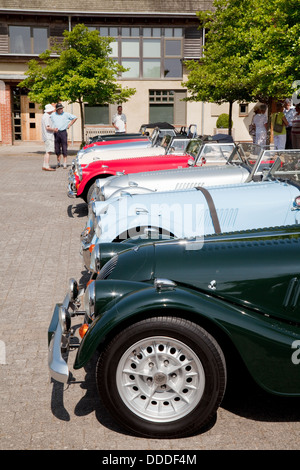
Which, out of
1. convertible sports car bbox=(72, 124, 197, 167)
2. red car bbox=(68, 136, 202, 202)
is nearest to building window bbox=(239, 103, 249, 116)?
convertible sports car bbox=(72, 124, 197, 167)

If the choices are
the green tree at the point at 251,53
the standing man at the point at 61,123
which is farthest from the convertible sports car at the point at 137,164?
the standing man at the point at 61,123

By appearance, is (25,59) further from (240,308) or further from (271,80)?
(240,308)

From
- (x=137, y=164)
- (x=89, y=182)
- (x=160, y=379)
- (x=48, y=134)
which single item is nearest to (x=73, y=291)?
(x=160, y=379)

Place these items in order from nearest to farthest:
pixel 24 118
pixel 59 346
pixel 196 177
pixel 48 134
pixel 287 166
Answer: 1. pixel 59 346
2. pixel 287 166
3. pixel 196 177
4. pixel 48 134
5. pixel 24 118

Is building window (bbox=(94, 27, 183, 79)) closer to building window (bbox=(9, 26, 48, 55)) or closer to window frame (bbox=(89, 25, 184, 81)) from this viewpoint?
window frame (bbox=(89, 25, 184, 81))

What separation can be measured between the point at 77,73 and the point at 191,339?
20331 mm

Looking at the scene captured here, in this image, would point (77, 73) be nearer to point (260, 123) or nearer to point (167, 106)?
point (260, 123)

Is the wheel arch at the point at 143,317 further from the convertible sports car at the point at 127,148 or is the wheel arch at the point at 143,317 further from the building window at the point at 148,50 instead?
the building window at the point at 148,50

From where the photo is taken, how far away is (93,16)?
29594mm

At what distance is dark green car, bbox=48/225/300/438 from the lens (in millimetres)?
3547

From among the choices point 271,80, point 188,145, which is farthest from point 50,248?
point 271,80

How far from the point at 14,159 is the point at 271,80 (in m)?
11.5

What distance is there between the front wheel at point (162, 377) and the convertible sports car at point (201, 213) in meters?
2.41

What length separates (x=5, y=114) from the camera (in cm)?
3005
